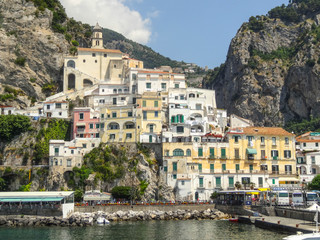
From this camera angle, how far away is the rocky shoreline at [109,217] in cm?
5203

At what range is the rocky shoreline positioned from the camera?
171 ft

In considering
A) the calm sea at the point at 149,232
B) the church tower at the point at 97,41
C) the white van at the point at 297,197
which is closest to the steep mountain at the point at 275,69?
the church tower at the point at 97,41

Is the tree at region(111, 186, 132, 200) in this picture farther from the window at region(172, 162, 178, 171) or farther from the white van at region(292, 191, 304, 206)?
the white van at region(292, 191, 304, 206)

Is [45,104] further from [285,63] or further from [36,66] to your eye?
[285,63]

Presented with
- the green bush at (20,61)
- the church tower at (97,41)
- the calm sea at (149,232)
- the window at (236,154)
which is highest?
the church tower at (97,41)

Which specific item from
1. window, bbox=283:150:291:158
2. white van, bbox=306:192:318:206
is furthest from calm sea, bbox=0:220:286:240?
window, bbox=283:150:291:158

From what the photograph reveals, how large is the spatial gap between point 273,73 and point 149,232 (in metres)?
70.5

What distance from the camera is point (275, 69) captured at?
→ 350 ft

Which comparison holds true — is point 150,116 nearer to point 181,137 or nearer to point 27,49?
point 181,137

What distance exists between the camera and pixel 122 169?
63.9 meters

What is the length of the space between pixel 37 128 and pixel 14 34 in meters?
25.1

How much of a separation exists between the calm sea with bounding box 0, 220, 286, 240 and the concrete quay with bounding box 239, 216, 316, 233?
31.6 inches

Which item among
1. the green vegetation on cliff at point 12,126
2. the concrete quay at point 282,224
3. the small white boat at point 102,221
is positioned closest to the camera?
the concrete quay at point 282,224

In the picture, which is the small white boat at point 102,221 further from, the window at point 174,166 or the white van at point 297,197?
the white van at point 297,197
